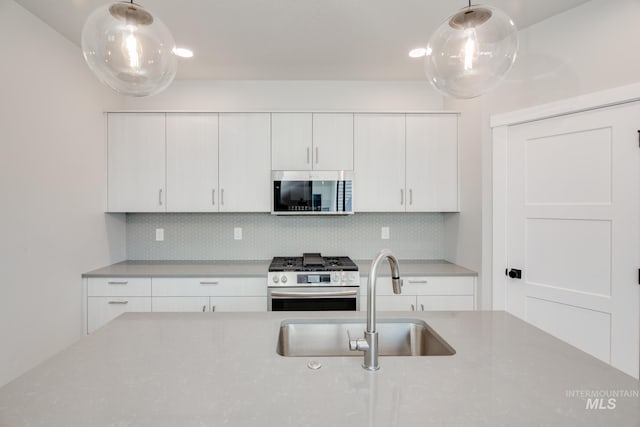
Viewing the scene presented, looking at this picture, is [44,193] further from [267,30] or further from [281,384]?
[281,384]

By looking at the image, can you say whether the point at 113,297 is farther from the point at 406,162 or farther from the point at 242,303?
the point at 406,162

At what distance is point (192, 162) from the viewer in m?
2.93

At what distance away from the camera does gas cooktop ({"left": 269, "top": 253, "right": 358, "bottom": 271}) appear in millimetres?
2674

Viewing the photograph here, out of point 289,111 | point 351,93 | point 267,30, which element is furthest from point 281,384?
point 351,93

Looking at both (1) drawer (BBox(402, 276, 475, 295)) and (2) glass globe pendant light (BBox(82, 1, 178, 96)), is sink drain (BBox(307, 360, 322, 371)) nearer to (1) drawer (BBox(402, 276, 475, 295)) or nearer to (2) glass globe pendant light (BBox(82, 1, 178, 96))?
(2) glass globe pendant light (BBox(82, 1, 178, 96))

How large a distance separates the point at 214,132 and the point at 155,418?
8.26 ft

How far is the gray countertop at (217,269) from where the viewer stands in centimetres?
265

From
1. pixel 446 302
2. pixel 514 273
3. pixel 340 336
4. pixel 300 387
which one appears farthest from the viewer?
pixel 446 302

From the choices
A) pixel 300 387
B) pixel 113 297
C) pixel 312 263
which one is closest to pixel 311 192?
pixel 312 263

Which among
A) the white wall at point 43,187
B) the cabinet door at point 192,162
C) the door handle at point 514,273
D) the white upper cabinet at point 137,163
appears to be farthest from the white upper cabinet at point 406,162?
the white wall at point 43,187

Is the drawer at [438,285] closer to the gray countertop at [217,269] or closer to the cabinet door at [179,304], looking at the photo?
the gray countertop at [217,269]

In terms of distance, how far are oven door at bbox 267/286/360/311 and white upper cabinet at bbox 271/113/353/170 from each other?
1.06 metres

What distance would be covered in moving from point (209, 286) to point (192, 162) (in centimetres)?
110

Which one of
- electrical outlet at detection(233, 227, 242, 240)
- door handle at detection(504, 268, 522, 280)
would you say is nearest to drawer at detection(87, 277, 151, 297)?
electrical outlet at detection(233, 227, 242, 240)
